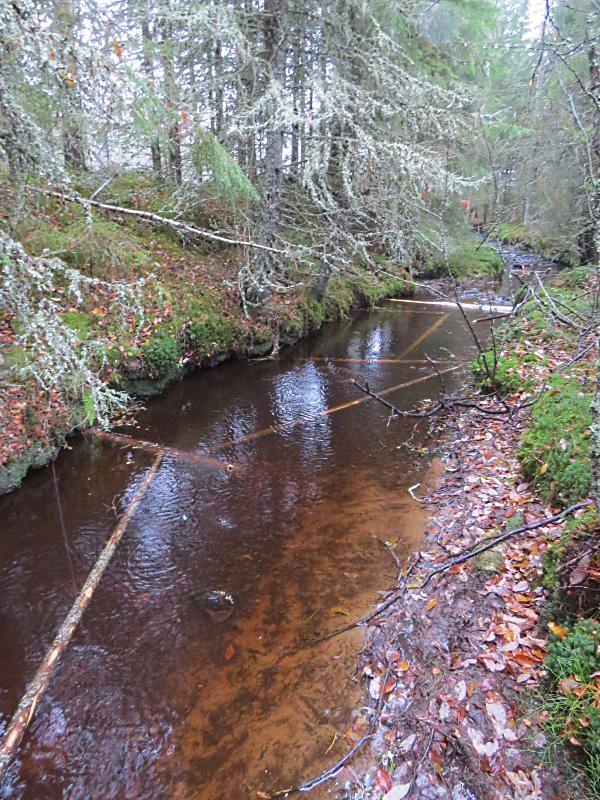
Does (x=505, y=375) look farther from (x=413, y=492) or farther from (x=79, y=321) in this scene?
(x=79, y=321)

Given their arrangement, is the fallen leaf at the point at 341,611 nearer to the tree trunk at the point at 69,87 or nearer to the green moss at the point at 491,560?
the green moss at the point at 491,560

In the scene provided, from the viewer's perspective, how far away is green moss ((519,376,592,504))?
4.00m

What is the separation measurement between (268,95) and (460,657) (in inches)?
363

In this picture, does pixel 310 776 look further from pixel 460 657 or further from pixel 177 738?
pixel 460 657

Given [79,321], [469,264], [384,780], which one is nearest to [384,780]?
[384,780]

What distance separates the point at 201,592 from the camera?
4.21 m

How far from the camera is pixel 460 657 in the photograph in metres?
3.19

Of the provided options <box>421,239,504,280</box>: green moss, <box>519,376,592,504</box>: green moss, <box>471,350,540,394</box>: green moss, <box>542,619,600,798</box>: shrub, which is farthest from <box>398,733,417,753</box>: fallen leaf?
<box>421,239,504,280</box>: green moss

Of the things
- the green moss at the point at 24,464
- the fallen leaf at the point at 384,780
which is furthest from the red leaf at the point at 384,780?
the green moss at the point at 24,464

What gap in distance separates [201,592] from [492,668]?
8.59 feet

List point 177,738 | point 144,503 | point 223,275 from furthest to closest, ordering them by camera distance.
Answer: point 223,275, point 144,503, point 177,738

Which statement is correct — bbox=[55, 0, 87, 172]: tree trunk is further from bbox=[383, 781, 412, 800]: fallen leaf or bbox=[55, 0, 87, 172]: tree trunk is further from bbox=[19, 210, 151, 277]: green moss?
bbox=[383, 781, 412, 800]: fallen leaf

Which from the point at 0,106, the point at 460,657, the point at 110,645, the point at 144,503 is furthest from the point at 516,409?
the point at 0,106

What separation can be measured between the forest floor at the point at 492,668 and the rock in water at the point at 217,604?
4.40 ft
